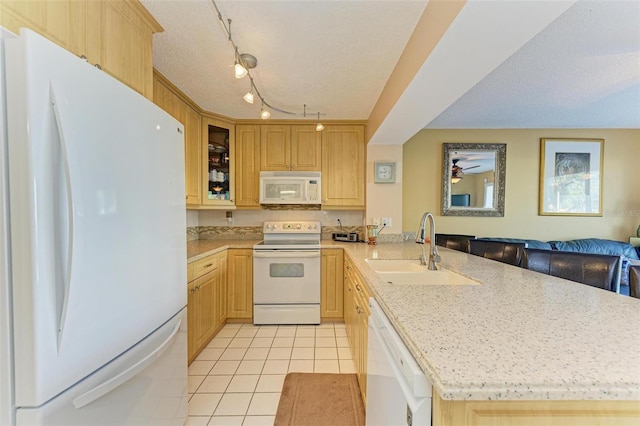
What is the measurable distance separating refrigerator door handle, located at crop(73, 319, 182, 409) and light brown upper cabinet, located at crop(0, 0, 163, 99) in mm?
1140

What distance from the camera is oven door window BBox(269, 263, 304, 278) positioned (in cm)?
273

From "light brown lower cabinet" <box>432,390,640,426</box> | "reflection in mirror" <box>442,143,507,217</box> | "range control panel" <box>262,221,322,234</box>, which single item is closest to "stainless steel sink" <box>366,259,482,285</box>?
"light brown lower cabinet" <box>432,390,640,426</box>

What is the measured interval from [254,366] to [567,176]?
4.37m

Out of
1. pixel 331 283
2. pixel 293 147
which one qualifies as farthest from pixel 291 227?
pixel 293 147

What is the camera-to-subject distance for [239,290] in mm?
2762

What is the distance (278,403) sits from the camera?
1631mm

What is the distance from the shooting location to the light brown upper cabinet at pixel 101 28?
82cm

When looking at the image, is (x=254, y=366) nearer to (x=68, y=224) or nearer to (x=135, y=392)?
(x=135, y=392)

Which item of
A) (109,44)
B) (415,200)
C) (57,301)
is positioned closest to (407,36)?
(109,44)

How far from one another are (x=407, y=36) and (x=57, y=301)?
1959mm

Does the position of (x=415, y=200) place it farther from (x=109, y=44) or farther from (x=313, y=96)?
(x=109, y=44)

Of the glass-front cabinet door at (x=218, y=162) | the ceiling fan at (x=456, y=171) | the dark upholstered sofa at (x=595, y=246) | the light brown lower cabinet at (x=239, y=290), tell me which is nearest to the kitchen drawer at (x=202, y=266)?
the light brown lower cabinet at (x=239, y=290)

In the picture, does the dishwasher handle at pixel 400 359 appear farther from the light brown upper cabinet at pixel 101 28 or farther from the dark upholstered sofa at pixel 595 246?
the dark upholstered sofa at pixel 595 246

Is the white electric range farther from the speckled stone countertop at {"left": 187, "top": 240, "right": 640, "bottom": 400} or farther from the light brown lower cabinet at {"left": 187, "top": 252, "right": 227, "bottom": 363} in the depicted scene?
the speckled stone countertop at {"left": 187, "top": 240, "right": 640, "bottom": 400}
